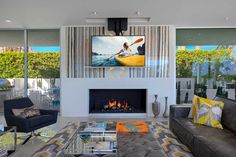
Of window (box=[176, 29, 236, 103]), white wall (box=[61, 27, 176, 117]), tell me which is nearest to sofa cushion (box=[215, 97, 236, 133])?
white wall (box=[61, 27, 176, 117])

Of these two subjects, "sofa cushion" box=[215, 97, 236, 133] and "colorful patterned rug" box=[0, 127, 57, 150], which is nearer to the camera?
"sofa cushion" box=[215, 97, 236, 133]

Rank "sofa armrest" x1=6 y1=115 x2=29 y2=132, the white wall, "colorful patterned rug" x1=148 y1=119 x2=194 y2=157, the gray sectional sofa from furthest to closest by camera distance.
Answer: the white wall → "sofa armrest" x1=6 y1=115 x2=29 y2=132 → "colorful patterned rug" x1=148 y1=119 x2=194 y2=157 → the gray sectional sofa

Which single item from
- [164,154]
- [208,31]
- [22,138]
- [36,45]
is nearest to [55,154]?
[164,154]

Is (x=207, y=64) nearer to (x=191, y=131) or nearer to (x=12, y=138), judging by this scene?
(x=191, y=131)

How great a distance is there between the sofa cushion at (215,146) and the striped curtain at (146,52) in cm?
323

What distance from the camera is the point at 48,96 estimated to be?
6191 millimetres

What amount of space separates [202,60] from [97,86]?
10.4 feet

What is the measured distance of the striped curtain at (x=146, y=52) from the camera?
5.82 metres

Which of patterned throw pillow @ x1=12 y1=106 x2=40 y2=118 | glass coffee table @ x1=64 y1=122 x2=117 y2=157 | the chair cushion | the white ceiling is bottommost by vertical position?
glass coffee table @ x1=64 y1=122 x2=117 y2=157

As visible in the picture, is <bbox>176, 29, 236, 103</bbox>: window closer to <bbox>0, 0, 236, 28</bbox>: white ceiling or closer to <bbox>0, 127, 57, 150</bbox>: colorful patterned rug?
<bbox>0, 0, 236, 28</bbox>: white ceiling

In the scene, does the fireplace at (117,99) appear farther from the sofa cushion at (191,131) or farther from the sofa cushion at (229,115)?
the sofa cushion at (229,115)

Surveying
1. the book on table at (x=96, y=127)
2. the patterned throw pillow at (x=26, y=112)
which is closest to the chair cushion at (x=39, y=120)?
the patterned throw pillow at (x=26, y=112)

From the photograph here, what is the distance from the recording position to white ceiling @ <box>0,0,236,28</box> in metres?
4.03

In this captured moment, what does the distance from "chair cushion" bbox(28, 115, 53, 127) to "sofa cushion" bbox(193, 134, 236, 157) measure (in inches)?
104
